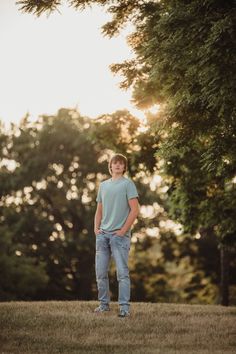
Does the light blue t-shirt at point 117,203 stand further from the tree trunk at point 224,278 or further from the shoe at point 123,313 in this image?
the tree trunk at point 224,278

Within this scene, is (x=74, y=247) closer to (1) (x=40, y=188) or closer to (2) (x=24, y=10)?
(1) (x=40, y=188)

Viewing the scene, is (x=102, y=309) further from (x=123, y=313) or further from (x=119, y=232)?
(x=119, y=232)

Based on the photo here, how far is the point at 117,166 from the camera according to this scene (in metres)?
8.25

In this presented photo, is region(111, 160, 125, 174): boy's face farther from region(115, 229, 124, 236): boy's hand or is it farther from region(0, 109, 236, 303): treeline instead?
region(0, 109, 236, 303): treeline

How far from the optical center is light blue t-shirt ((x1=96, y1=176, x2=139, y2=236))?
26.9 ft

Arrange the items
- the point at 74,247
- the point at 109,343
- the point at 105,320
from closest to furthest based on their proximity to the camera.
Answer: the point at 109,343, the point at 105,320, the point at 74,247

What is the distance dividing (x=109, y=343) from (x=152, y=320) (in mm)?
1455

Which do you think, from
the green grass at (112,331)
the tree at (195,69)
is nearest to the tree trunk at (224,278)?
the tree at (195,69)

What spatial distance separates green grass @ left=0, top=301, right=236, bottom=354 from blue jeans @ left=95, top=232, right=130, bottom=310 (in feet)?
1.12

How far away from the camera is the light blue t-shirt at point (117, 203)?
820 cm

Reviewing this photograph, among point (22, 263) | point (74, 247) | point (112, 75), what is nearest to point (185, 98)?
point (112, 75)

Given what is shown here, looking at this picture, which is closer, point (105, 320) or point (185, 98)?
point (105, 320)

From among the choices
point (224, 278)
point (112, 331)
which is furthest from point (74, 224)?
point (112, 331)

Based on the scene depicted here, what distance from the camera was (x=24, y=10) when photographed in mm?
9711
